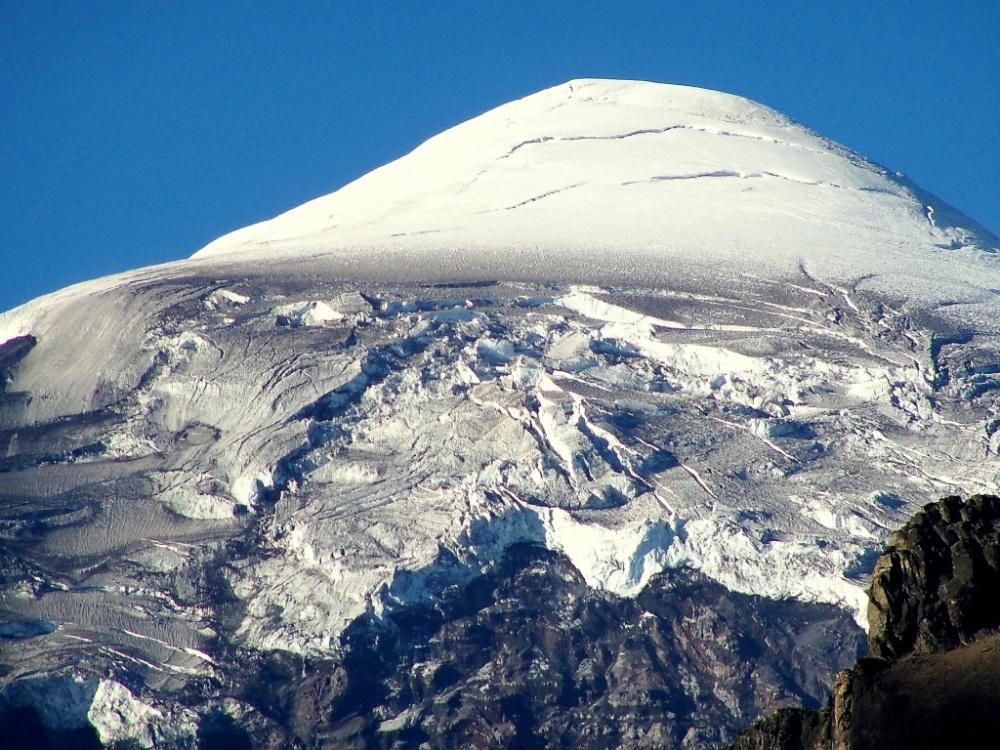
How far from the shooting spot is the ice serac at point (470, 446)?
45906 mm

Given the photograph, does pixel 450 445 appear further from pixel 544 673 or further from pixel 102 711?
pixel 102 711

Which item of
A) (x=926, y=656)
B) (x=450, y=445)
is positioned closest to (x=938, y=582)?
(x=926, y=656)

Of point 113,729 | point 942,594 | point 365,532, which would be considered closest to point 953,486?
point 365,532

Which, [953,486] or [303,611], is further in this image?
[953,486]

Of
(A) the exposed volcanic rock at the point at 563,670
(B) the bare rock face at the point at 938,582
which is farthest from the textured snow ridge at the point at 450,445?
(B) the bare rock face at the point at 938,582

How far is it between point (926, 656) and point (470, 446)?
96.0ft

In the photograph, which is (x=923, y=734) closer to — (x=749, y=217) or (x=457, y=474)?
(x=457, y=474)

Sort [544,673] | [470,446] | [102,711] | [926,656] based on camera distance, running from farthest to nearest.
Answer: [470,446] → [544,673] → [102,711] → [926,656]

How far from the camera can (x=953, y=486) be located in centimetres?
5097

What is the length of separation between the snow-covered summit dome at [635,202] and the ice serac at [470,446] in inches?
18.1

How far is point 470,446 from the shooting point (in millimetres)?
52469

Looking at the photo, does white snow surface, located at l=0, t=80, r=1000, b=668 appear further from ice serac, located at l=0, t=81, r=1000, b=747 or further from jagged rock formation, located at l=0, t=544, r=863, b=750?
jagged rock formation, located at l=0, t=544, r=863, b=750

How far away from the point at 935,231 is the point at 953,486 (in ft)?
107

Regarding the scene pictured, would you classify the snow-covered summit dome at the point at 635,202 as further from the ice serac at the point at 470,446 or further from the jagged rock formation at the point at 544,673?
the jagged rock formation at the point at 544,673
